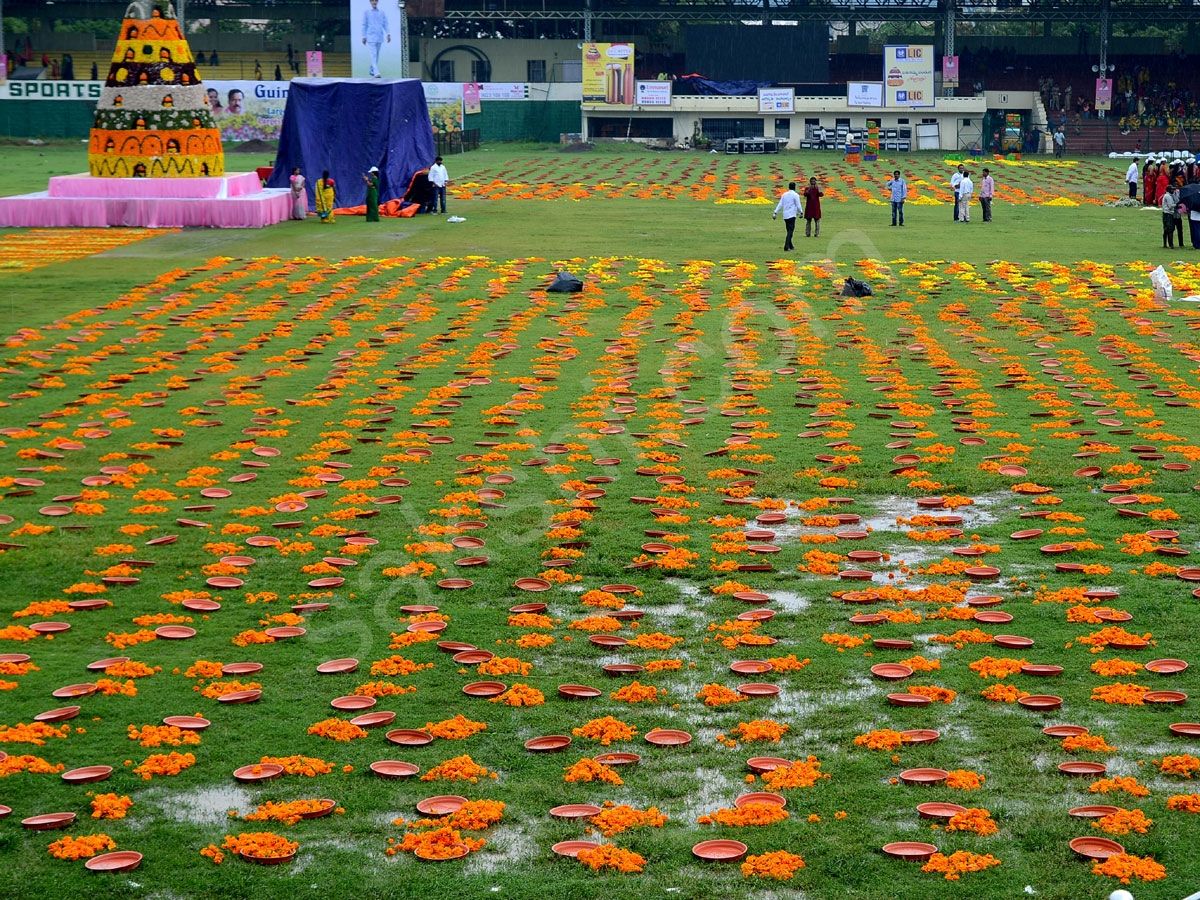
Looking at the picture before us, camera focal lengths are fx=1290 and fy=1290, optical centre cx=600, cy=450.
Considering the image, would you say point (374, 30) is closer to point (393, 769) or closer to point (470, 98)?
point (470, 98)

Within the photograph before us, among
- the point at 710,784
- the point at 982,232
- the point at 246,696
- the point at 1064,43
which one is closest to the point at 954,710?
the point at 710,784

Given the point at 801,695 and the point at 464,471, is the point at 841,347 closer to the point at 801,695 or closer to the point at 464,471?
the point at 464,471

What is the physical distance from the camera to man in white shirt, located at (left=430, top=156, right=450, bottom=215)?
1315 inches

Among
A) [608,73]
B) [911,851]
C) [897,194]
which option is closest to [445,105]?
[608,73]

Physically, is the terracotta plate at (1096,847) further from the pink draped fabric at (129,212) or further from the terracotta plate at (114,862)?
the pink draped fabric at (129,212)

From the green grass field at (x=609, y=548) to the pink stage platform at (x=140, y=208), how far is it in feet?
29.4

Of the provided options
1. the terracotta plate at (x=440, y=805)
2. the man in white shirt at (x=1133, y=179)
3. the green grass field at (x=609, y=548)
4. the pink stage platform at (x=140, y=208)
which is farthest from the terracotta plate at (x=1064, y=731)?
the man in white shirt at (x=1133, y=179)

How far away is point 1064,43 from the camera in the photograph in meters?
74.6

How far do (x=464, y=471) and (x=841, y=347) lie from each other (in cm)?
700

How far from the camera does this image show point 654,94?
65.2m

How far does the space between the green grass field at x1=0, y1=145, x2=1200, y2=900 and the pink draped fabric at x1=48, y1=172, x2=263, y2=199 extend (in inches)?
376

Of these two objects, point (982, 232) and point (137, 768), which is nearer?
point (137, 768)

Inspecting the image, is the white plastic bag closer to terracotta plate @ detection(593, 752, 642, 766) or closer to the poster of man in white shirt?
terracotta plate @ detection(593, 752, 642, 766)

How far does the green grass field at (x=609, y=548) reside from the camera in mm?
5578
